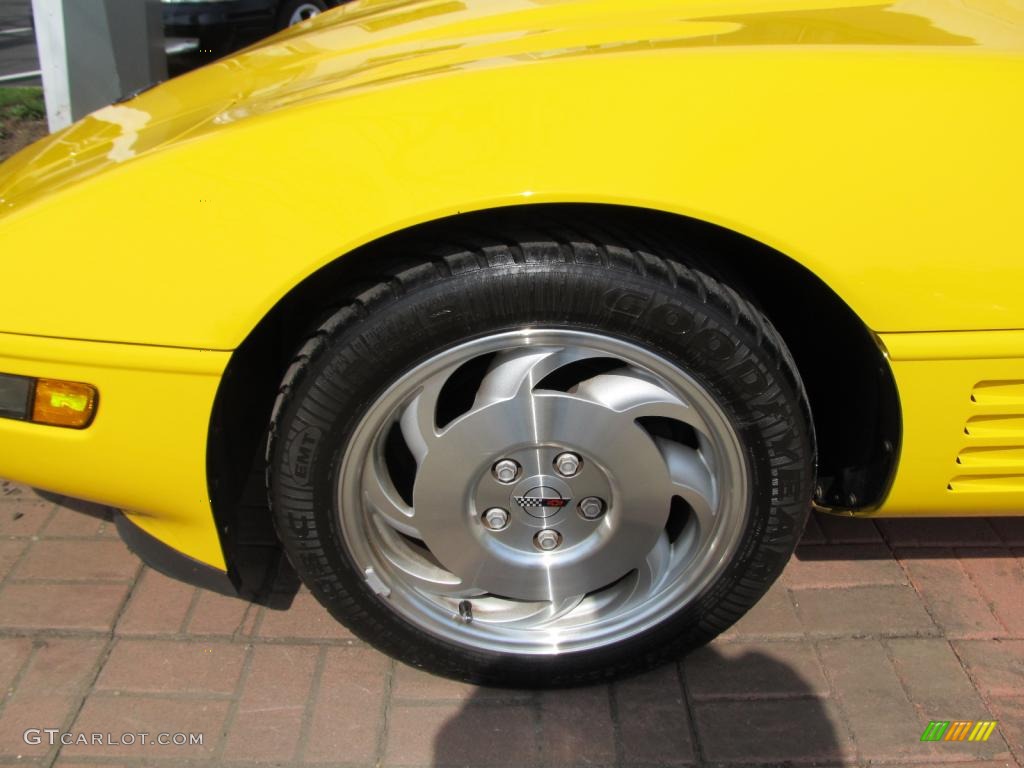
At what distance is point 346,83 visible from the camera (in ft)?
5.34

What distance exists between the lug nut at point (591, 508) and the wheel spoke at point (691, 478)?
0.15 m

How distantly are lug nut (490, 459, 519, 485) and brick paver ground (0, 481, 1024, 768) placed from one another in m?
0.54

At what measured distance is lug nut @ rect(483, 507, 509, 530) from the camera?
168cm

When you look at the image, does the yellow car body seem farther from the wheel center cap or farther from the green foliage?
the green foliage

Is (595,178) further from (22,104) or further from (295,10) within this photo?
(295,10)

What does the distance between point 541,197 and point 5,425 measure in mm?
1085

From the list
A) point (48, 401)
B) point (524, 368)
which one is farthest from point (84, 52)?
point (524, 368)

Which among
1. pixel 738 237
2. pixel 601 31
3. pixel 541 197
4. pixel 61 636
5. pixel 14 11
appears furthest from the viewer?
pixel 14 11

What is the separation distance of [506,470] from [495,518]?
0.13 meters

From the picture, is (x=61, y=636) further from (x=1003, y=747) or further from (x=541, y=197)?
(x=1003, y=747)

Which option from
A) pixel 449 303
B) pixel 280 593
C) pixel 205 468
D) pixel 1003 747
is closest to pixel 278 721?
pixel 280 593

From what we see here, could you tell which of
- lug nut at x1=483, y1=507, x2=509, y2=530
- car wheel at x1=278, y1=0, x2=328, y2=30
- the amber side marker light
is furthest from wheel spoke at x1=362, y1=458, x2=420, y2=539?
car wheel at x1=278, y1=0, x2=328, y2=30

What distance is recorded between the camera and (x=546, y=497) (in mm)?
1662

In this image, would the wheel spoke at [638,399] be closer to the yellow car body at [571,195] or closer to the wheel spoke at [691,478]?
the wheel spoke at [691,478]
